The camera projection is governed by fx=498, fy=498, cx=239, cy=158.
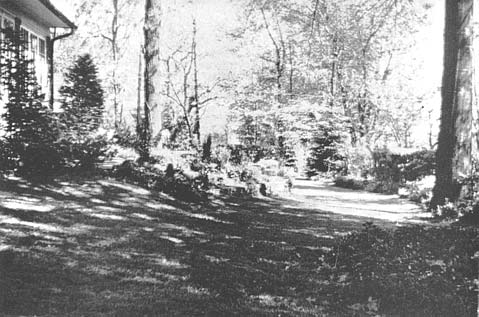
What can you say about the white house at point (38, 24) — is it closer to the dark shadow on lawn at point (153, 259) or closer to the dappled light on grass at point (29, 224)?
the dark shadow on lawn at point (153, 259)

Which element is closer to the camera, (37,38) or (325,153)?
(37,38)

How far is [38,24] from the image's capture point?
22656 mm

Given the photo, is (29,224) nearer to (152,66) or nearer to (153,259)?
(153,259)

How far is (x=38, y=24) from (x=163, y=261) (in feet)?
64.6

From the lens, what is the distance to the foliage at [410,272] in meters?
4.61

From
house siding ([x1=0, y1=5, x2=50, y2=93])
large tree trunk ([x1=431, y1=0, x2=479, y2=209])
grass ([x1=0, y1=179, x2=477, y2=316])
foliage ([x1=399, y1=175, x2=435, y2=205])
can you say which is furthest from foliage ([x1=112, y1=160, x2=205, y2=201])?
house siding ([x1=0, y1=5, x2=50, y2=93])

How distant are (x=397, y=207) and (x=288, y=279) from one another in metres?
8.86

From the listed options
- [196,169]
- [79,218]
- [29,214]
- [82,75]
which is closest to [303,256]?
[79,218]

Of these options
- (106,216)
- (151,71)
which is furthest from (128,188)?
(151,71)

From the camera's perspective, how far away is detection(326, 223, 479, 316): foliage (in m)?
4.61

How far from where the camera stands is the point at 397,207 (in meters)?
14.0

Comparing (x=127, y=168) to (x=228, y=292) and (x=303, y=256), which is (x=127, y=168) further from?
(x=228, y=292)

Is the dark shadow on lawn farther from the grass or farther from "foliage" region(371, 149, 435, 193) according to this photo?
"foliage" region(371, 149, 435, 193)

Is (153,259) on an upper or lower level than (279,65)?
lower
